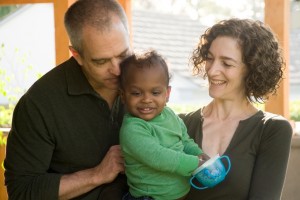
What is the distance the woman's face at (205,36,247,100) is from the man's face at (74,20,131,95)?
42 centimetres

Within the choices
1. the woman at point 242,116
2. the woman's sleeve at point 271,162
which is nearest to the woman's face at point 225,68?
the woman at point 242,116

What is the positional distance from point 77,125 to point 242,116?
29.6 inches

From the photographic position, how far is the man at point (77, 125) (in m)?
2.75

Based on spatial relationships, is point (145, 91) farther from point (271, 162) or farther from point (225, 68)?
point (271, 162)

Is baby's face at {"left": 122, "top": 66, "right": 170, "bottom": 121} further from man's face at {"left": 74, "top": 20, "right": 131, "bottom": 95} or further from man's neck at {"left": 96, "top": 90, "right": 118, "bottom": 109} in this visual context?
man's neck at {"left": 96, "top": 90, "right": 118, "bottom": 109}

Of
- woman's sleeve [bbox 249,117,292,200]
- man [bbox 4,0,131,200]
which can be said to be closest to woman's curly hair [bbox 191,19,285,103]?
woman's sleeve [bbox 249,117,292,200]

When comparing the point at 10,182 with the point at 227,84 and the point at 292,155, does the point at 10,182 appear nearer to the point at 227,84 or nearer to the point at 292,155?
the point at 227,84

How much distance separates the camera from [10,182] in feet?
9.46

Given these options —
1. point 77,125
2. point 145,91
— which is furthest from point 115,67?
point 77,125

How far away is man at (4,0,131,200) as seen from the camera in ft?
9.03

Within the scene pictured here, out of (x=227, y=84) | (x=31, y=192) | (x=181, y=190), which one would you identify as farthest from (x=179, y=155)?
(x=31, y=192)

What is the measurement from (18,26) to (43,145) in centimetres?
588

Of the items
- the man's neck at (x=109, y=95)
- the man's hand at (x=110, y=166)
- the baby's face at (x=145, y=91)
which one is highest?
the baby's face at (x=145, y=91)

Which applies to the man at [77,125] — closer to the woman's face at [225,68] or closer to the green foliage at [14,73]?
the woman's face at [225,68]
